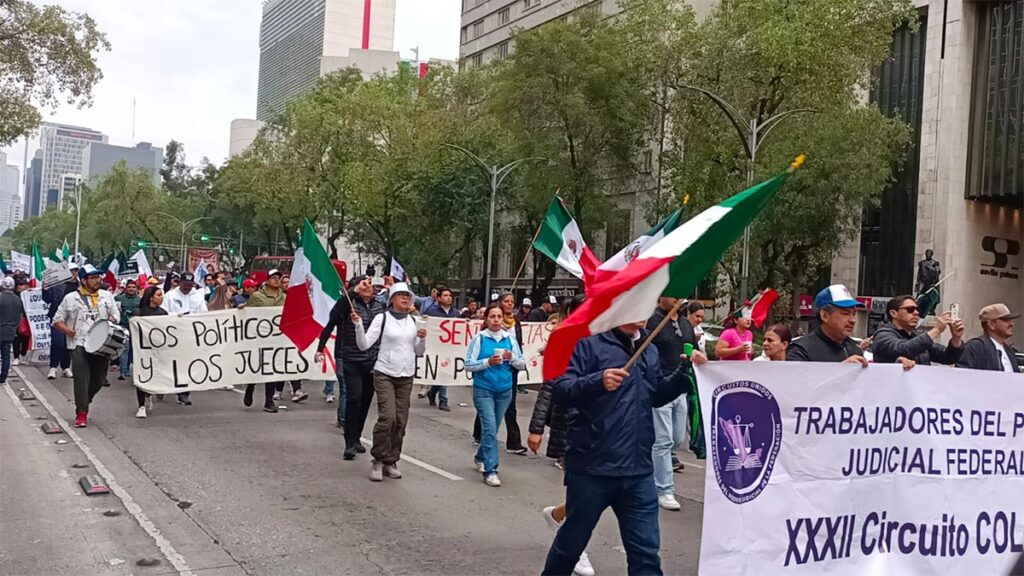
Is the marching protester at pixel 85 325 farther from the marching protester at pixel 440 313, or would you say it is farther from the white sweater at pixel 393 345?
the marching protester at pixel 440 313

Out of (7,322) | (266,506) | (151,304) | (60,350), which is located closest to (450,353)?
(151,304)

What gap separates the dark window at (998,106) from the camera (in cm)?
3189

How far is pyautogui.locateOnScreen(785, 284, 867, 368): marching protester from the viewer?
17.9 ft

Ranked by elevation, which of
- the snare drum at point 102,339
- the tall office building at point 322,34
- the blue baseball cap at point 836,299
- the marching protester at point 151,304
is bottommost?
the snare drum at point 102,339

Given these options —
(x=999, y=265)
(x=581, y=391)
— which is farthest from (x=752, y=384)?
(x=999, y=265)

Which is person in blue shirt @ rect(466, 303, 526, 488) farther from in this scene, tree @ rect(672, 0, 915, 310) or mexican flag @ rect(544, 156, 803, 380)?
tree @ rect(672, 0, 915, 310)

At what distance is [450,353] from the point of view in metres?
13.9

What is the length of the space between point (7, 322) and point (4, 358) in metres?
0.60

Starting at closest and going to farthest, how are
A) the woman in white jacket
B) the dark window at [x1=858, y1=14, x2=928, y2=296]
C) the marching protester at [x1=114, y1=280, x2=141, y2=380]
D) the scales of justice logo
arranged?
the scales of justice logo < the woman in white jacket < the marching protester at [x1=114, y1=280, x2=141, y2=380] < the dark window at [x1=858, y1=14, x2=928, y2=296]

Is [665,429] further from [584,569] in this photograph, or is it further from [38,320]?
[38,320]

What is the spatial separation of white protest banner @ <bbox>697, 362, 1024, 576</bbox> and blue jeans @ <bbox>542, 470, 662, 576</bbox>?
0.27m

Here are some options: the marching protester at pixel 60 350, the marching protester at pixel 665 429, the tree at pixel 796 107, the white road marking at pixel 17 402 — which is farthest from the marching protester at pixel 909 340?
the tree at pixel 796 107

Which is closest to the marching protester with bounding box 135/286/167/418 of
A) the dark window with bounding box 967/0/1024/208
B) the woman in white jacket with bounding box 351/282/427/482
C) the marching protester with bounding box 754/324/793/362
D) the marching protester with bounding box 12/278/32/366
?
the woman in white jacket with bounding box 351/282/427/482

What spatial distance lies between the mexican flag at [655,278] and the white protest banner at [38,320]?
16.0 m
